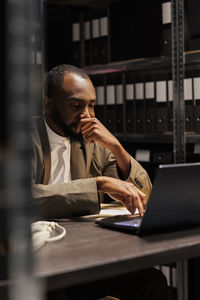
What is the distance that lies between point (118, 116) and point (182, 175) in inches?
77.4

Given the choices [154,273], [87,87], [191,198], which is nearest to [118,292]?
[154,273]

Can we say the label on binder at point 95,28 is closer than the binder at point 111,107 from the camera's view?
No

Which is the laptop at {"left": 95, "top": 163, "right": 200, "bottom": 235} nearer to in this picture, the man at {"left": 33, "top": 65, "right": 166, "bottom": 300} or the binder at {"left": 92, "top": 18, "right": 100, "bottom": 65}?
the man at {"left": 33, "top": 65, "right": 166, "bottom": 300}

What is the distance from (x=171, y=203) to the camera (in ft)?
3.90

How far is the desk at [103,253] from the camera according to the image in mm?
907

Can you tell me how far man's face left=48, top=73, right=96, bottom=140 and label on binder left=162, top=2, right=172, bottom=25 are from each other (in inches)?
43.5

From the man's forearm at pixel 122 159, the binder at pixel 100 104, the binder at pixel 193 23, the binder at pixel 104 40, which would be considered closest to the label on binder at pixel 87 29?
the binder at pixel 104 40

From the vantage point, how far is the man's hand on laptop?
1427 mm

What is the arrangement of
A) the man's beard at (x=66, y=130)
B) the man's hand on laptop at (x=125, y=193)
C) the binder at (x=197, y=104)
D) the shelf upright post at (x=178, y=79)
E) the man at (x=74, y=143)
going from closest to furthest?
1. the man's hand on laptop at (x=125, y=193)
2. the man at (x=74, y=143)
3. the man's beard at (x=66, y=130)
4. the shelf upright post at (x=178, y=79)
5. the binder at (x=197, y=104)

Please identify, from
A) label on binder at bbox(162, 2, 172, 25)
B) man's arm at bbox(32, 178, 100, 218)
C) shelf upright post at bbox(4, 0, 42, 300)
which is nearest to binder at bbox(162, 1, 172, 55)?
label on binder at bbox(162, 2, 172, 25)

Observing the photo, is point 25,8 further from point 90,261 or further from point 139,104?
point 139,104

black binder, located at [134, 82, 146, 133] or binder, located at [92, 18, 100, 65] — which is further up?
binder, located at [92, 18, 100, 65]

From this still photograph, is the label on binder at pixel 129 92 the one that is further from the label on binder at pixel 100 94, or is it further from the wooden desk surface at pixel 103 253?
the wooden desk surface at pixel 103 253

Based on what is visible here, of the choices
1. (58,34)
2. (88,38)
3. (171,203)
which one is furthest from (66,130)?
(58,34)
